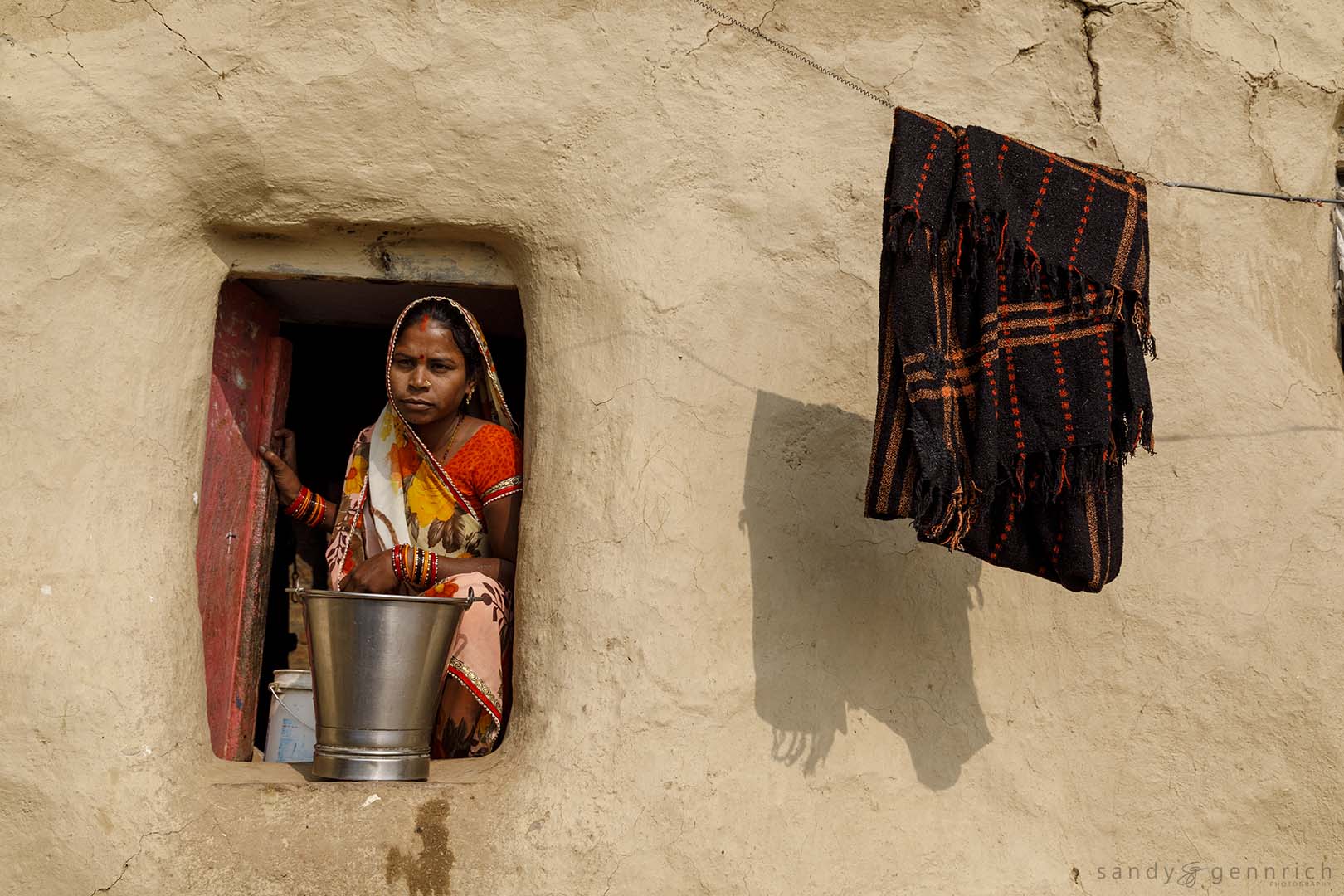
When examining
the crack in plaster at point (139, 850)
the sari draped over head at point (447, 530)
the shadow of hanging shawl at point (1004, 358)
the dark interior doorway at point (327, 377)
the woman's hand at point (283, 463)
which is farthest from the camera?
the dark interior doorway at point (327, 377)

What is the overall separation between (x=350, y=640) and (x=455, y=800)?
0.41m

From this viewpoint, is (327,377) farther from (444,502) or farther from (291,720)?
(291,720)

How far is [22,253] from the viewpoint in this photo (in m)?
3.06

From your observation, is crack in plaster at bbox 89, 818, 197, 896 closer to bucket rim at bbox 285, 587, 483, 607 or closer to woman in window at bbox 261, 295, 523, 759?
bucket rim at bbox 285, 587, 483, 607

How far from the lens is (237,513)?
364cm

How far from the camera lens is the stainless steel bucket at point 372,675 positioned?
116 inches

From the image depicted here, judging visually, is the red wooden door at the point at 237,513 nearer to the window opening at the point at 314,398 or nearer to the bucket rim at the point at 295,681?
the window opening at the point at 314,398

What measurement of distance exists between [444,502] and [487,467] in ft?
0.54

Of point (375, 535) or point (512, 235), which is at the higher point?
point (512, 235)

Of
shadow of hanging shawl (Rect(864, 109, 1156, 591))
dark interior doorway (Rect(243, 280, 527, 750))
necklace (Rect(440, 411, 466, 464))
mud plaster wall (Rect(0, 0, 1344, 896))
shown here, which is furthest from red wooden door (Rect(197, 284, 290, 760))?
shadow of hanging shawl (Rect(864, 109, 1156, 591))

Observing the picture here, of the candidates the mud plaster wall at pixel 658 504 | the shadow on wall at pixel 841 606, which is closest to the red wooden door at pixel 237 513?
the mud plaster wall at pixel 658 504

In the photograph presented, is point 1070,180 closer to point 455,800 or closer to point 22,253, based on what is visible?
point 455,800

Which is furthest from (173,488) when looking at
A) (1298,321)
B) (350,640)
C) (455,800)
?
(1298,321)

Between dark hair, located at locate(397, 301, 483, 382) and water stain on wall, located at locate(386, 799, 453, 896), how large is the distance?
1.29m
